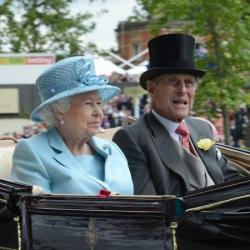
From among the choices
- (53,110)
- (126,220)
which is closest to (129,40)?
(53,110)

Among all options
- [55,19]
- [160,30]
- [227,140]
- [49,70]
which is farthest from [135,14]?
[55,19]

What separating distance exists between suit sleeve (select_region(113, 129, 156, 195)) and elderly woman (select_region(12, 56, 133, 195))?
11cm

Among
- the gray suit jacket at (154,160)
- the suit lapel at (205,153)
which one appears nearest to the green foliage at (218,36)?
the suit lapel at (205,153)

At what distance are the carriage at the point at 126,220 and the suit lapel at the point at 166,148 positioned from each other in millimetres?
849

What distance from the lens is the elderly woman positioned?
10.3 ft

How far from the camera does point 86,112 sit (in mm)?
3289

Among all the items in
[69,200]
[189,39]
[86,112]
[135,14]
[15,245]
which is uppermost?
[135,14]

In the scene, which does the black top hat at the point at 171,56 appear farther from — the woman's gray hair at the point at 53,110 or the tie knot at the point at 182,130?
the woman's gray hair at the point at 53,110

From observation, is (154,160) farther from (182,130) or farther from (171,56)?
(171,56)

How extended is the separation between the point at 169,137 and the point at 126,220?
1.07 metres

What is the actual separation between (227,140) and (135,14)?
165cm

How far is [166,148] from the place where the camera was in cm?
359

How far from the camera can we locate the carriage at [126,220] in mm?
2455

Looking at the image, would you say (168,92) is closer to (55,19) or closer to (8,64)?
(8,64)
